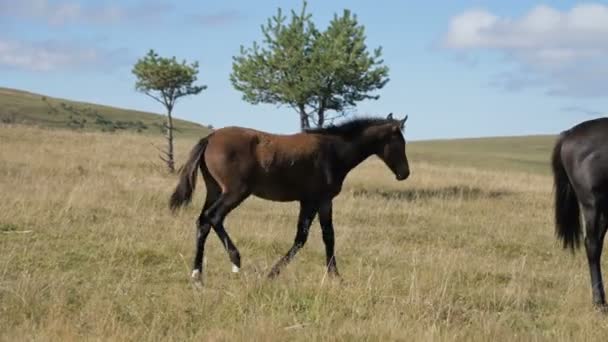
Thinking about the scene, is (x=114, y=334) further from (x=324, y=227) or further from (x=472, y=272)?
(x=472, y=272)

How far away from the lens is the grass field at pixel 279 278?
5660 millimetres

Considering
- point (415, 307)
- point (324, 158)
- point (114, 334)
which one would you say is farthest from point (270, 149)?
point (114, 334)

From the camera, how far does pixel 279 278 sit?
24.1 feet

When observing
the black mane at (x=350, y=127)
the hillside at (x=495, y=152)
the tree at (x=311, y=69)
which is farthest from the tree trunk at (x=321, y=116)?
the hillside at (x=495, y=152)

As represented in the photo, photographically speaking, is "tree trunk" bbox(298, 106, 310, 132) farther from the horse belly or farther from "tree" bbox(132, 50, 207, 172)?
the horse belly

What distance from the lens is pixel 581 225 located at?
884 cm

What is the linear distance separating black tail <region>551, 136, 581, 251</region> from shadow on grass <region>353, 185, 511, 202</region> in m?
11.1

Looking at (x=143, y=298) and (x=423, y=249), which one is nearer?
(x=143, y=298)

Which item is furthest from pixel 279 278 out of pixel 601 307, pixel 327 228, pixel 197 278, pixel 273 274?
pixel 601 307

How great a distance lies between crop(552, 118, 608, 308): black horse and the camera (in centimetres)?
788

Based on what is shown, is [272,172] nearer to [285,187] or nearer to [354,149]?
[285,187]

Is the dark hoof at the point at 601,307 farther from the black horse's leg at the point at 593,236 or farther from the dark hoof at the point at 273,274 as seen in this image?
the dark hoof at the point at 273,274

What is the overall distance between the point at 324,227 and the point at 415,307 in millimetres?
2450

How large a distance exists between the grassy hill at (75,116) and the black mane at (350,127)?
185 ft
